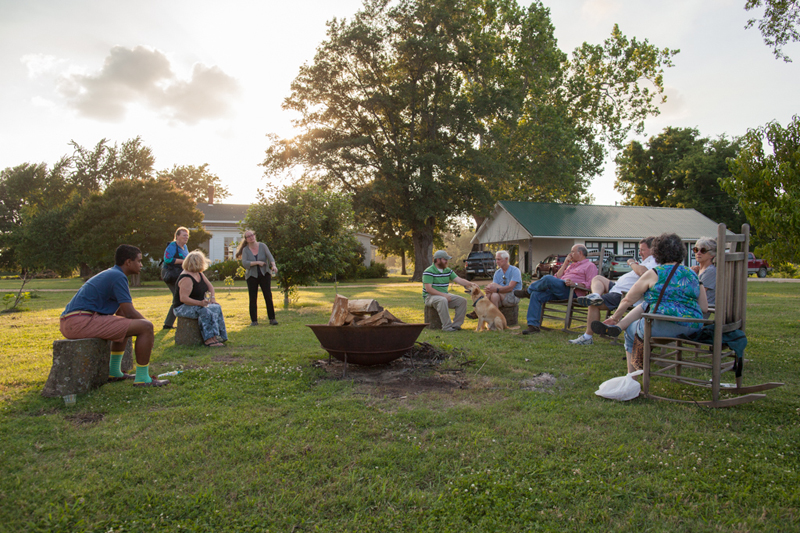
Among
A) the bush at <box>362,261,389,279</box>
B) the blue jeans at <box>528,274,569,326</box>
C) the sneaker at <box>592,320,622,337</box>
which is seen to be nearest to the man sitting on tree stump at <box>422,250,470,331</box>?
the blue jeans at <box>528,274,569,326</box>

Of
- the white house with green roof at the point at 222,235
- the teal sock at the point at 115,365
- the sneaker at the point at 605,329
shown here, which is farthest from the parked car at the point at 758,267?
the teal sock at the point at 115,365

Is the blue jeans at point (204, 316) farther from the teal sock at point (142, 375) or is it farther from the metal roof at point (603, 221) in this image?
the metal roof at point (603, 221)

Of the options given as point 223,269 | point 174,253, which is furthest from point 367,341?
point 223,269

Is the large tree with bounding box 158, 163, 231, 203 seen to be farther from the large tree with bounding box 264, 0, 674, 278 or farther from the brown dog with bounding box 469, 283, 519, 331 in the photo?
the brown dog with bounding box 469, 283, 519, 331

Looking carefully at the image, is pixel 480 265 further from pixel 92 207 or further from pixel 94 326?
pixel 94 326

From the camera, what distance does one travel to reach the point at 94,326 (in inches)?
187

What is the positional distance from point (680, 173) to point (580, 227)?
65.4 feet

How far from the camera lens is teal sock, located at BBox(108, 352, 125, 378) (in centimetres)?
516

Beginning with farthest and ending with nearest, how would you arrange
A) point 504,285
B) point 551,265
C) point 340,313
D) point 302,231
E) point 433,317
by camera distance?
point 551,265 < point 302,231 < point 504,285 < point 433,317 < point 340,313

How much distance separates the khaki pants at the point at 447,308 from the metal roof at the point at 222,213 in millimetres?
34219

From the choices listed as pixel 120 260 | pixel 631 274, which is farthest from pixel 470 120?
pixel 120 260

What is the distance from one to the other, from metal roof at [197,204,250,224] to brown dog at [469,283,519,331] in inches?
1358

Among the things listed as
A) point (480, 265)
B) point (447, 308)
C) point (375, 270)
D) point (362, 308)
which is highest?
point (480, 265)

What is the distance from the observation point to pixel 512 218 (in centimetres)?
3198
